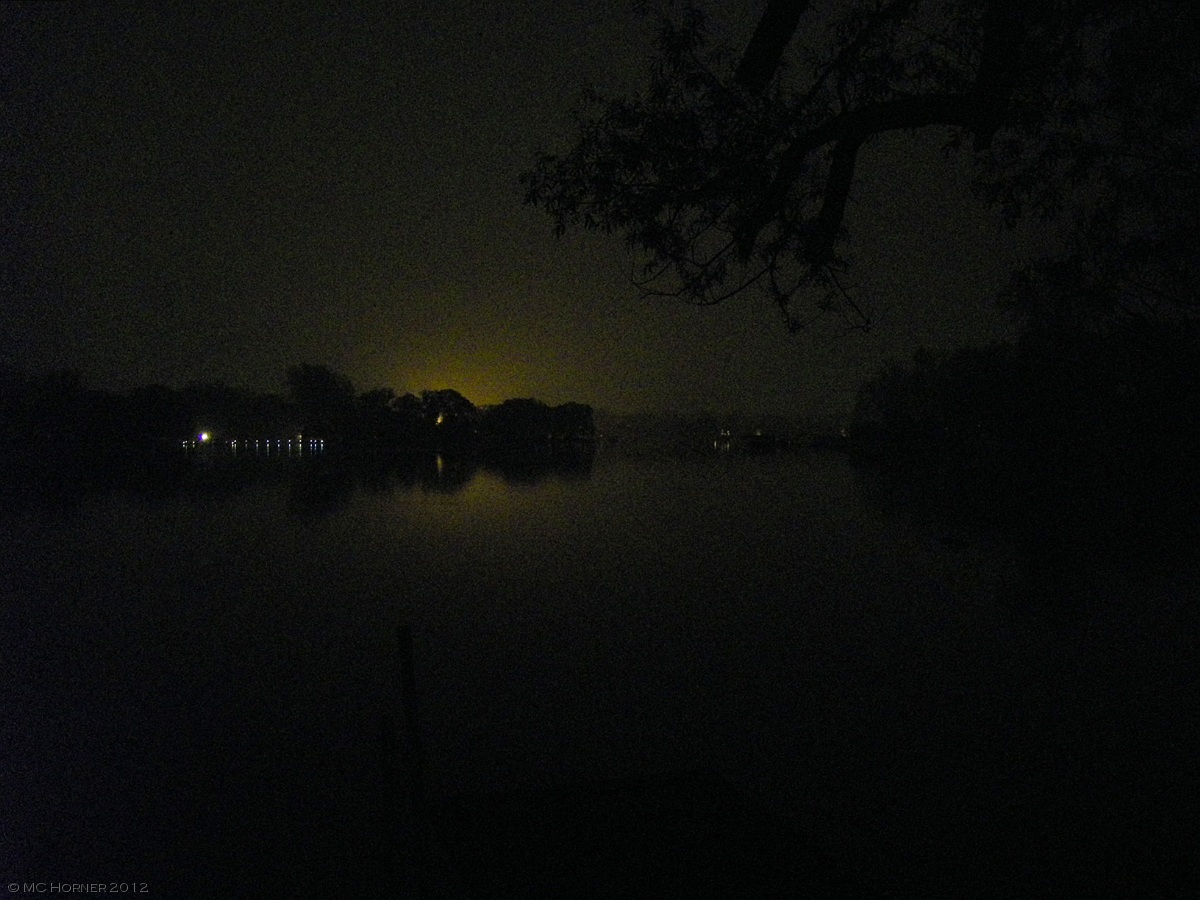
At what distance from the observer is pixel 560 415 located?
645ft

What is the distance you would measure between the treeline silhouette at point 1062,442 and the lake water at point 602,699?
4621mm

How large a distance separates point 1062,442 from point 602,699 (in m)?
35.4

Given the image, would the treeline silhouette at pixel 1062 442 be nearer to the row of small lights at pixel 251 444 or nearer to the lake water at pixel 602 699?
the lake water at pixel 602 699

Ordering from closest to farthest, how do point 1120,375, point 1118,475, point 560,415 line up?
point 1120,375 < point 1118,475 < point 560,415

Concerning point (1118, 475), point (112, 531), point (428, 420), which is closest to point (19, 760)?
point (112, 531)

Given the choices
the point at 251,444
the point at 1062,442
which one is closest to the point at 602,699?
the point at 1062,442

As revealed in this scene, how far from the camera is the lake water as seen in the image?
10086 mm

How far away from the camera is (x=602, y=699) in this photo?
15797 millimetres

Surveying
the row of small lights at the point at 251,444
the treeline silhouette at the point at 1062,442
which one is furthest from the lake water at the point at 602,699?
the row of small lights at the point at 251,444

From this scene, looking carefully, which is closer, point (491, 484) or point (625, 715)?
point (625, 715)

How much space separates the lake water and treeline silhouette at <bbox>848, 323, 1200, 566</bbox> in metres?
4.62

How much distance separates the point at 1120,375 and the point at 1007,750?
5.83 metres

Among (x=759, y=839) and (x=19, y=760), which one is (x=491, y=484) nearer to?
(x=19, y=760)

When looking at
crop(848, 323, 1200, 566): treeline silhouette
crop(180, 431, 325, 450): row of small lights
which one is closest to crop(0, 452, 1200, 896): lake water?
crop(848, 323, 1200, 566): treeline silhouette
